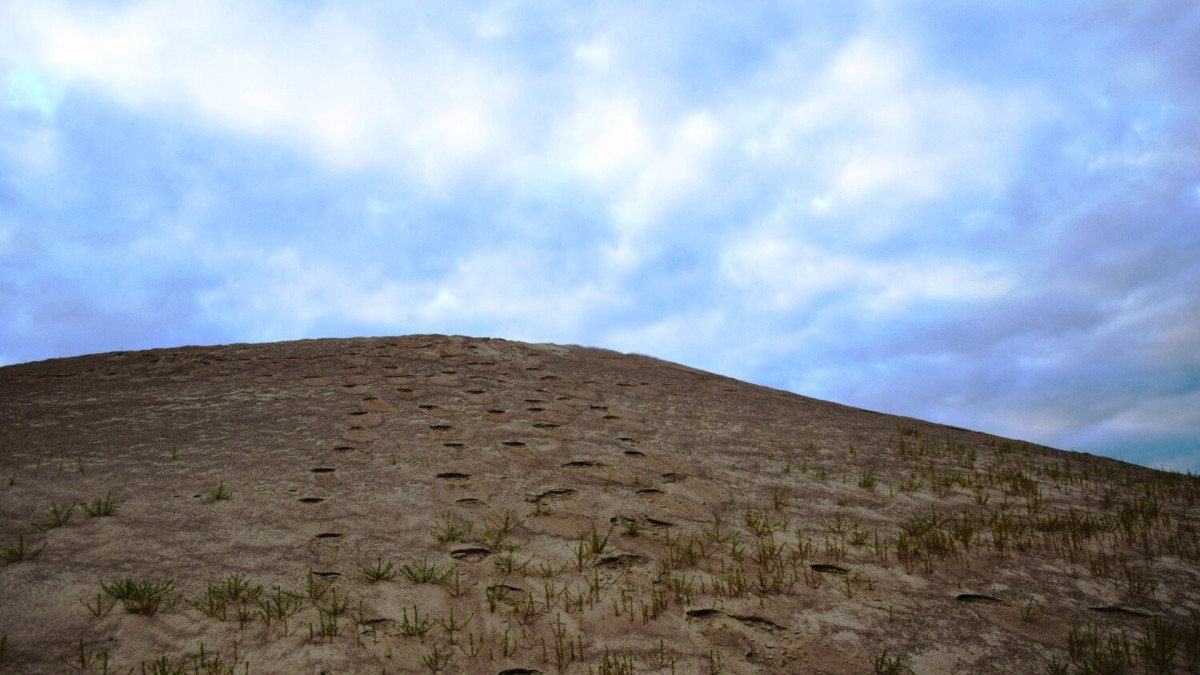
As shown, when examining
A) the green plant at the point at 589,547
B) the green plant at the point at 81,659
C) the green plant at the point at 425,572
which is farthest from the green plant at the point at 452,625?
the green plant at the point at 81,659

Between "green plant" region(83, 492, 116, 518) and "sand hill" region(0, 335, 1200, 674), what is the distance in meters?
0.02

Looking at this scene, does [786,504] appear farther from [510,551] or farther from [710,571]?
[510,551]

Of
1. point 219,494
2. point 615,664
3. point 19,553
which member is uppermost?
point 219,494

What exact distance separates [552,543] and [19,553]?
3642mm

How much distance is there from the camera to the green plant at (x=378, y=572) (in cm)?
453

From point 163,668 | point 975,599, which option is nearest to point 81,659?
point 163,668

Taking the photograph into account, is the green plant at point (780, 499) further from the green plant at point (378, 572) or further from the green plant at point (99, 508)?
the green plant at point (99, 508)

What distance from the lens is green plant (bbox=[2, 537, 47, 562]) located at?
4.51 meters

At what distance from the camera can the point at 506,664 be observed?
147 inches

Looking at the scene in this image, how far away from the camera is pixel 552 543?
17.0 feet

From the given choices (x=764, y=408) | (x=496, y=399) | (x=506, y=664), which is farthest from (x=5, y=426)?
(x=764, y=408)

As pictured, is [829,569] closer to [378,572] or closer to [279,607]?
[378,572]

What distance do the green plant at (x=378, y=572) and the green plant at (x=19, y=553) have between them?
219 centimetres

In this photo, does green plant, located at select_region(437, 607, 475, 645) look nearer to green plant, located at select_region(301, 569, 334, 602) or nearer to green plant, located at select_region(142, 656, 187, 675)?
green plant, located at select_region(301, 569, 334, 602)
